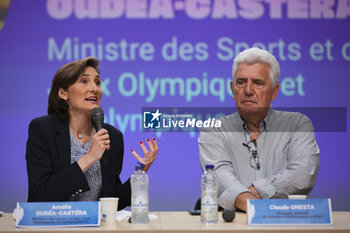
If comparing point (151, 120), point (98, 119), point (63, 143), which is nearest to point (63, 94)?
point (63, 143)

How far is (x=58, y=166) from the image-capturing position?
2852 mm

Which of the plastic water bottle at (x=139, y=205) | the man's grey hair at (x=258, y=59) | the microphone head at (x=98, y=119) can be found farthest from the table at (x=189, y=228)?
the man's grey hair at (x=258, y=59)

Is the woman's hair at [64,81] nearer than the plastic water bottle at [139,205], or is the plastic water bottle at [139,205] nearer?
the plastic water bottle at [139,205]

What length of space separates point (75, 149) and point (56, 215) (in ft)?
2.99

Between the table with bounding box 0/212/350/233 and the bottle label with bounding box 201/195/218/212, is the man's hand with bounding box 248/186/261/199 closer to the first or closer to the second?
the table with bounding box 0/212/350/233

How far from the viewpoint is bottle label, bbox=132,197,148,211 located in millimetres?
2137

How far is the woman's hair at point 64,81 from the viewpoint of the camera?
306 centimetres

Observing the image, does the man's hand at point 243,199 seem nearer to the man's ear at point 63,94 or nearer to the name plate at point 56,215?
the name plate at point 56,215

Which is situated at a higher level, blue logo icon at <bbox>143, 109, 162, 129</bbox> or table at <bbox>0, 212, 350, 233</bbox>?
blue logo icon at <bbox>143, 109, 162, 129</bbox>

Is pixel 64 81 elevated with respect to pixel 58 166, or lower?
elevated

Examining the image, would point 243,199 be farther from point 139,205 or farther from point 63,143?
point 63,143

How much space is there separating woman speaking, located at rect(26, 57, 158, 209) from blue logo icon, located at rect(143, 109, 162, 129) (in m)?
0.92

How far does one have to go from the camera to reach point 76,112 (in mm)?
3086

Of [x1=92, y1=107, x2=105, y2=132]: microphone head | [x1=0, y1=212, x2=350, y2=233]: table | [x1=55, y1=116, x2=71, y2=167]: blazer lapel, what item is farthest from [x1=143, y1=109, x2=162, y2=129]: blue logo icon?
[x1=0, y1=212, x2=350, y2=233]: table
